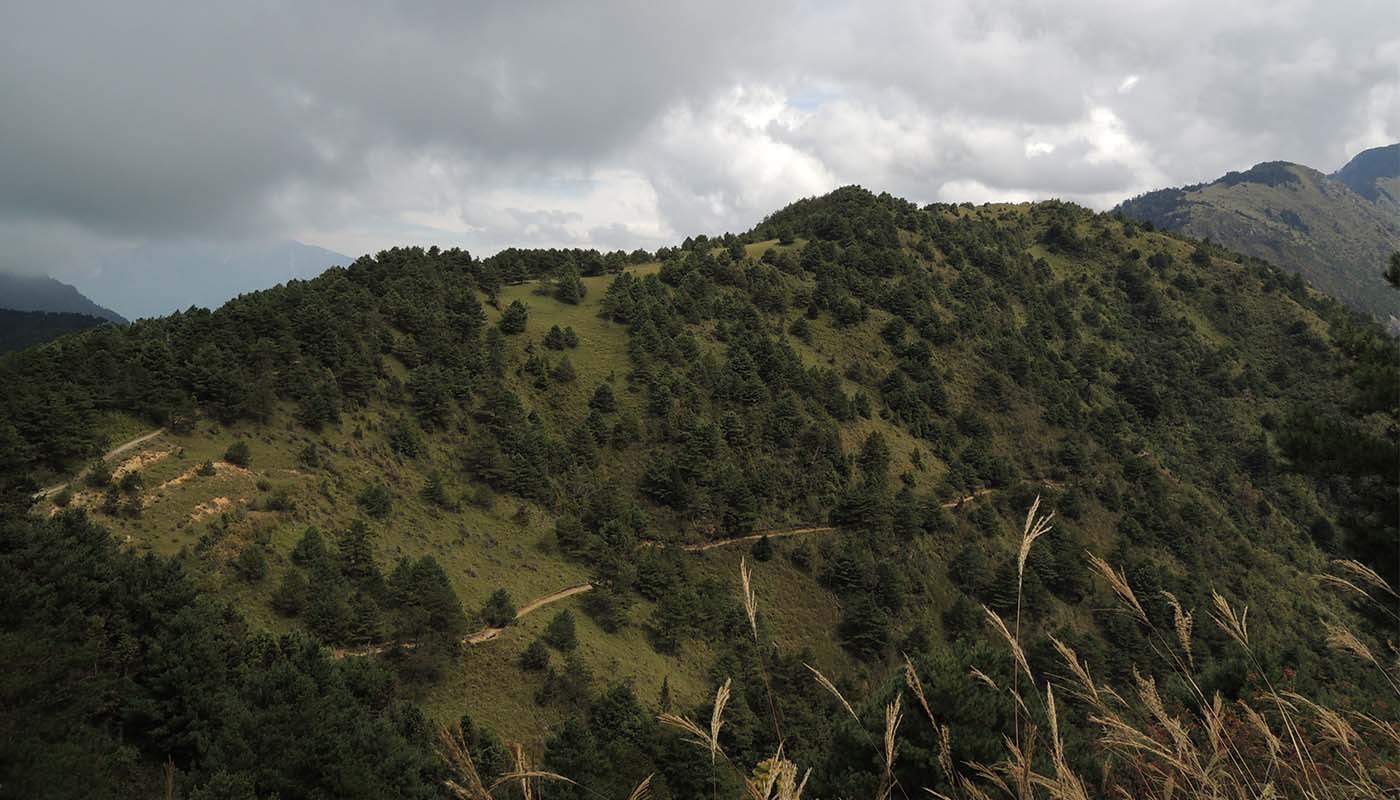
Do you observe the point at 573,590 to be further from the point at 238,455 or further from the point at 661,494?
the point at 238,455

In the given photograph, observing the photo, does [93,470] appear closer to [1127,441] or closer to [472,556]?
[472,556]

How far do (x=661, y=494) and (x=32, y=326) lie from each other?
16347 cm

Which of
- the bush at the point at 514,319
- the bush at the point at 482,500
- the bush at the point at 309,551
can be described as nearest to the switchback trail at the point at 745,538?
the bush at the point at 482,500

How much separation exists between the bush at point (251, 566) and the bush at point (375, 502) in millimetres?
8486

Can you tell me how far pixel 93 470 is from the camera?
30.7 meters

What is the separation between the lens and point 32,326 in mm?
135000

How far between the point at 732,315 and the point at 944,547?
3424 centimetres

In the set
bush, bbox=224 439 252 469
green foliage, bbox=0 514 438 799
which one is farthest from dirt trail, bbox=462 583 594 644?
bush, bbox=224 439 252 469

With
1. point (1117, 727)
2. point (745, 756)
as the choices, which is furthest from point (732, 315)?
point (1117, 727)

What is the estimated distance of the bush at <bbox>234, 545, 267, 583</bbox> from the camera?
99.9ft

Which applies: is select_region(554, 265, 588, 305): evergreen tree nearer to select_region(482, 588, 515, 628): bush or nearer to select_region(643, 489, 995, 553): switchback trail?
select_region(643, 489, 995, 553): switchback trail

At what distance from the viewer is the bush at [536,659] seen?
33656mm

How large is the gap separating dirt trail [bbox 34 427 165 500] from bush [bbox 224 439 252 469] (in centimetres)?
353

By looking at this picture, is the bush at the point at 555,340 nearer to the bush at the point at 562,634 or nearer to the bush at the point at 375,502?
the bush at the point at 375,502
